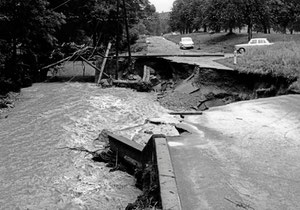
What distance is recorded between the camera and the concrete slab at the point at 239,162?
4523mm

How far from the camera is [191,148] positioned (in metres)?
6.53

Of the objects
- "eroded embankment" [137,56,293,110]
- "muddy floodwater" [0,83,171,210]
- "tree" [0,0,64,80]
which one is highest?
"tree" [0,0,64,80]

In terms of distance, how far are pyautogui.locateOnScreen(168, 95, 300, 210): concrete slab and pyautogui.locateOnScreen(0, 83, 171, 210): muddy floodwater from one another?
5.88ft

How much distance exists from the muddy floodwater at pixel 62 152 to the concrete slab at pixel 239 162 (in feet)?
5.88

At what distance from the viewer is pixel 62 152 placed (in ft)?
31.3

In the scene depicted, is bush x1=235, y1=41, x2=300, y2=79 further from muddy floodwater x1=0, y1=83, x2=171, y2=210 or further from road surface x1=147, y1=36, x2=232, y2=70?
muddy floodwater x1=0, y1=83, x2=171, y2=210

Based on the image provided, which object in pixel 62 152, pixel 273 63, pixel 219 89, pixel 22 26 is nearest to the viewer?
pixel 62 152

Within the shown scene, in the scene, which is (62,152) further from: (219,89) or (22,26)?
(22,26)

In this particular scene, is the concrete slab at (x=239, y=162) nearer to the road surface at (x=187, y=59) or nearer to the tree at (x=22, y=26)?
the road surface at (x=187, y=59)

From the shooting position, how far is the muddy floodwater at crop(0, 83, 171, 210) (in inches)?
273

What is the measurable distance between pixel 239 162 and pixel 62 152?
5.50 metres

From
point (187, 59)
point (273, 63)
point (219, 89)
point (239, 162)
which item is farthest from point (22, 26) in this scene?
point (239, 162)

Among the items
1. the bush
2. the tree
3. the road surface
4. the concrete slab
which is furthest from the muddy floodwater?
the bush

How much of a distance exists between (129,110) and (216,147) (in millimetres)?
9273
